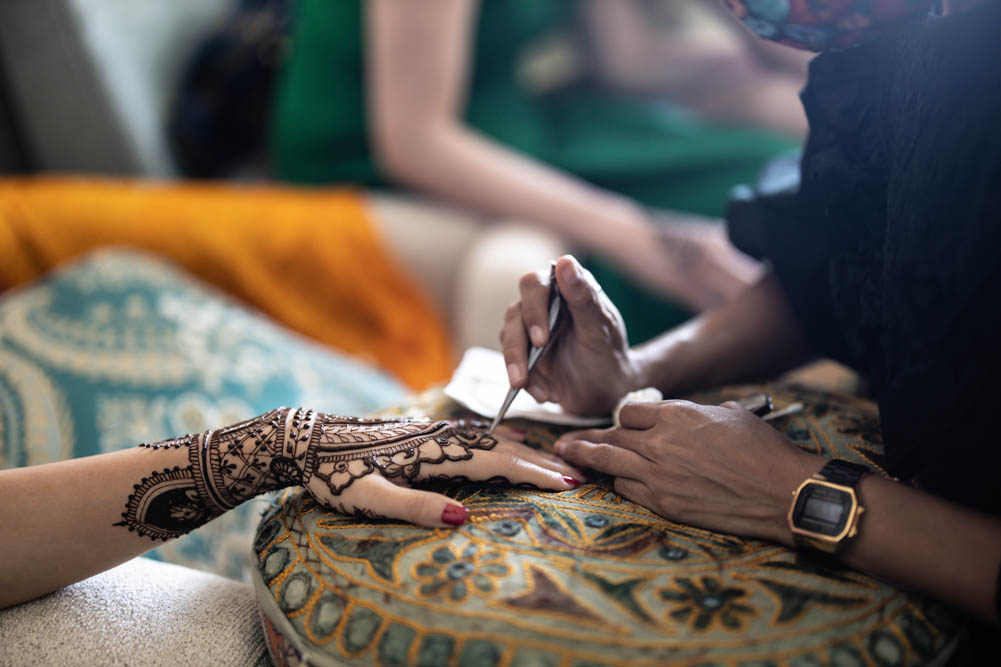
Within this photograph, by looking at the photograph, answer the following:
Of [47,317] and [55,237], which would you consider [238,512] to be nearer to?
[47,317]

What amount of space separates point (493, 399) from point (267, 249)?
0.65 metres

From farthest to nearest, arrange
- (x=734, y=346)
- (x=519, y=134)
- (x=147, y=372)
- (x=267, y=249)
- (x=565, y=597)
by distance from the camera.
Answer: (x=519, y=134) < (x=267, y=249) < (x=147, y=372) < (x=734, y=346) < (x=565, y=597)

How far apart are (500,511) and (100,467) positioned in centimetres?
32

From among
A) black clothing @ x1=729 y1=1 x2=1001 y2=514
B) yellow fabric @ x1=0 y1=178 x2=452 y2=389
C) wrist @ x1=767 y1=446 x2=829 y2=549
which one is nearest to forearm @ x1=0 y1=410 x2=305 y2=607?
wrist @ x1=767 y1=446 x2=829 y2=549

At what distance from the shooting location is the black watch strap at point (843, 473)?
1.81ft

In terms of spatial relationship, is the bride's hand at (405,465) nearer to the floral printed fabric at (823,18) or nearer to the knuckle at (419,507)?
the knuckle at (419,507)

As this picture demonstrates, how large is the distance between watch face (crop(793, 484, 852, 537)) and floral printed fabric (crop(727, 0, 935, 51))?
1.12 ft

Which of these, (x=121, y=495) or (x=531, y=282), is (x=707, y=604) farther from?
(x=121, y=495)

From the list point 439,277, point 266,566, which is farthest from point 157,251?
point 266,566

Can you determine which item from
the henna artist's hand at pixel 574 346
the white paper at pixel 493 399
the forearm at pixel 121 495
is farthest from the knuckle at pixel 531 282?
the forearm at pixel 121 495

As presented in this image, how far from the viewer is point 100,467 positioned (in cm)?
62

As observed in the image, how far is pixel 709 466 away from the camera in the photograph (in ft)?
1.92

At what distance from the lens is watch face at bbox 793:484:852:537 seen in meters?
0.53

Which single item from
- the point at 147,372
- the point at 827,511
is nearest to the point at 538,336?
the point at 827,511
